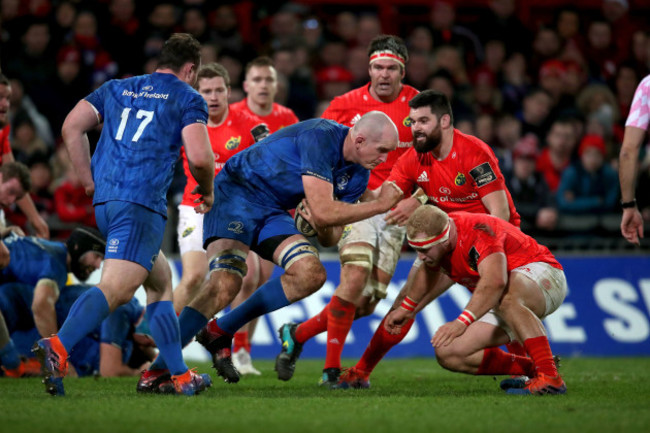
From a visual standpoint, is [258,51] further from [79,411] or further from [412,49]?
[79,411]

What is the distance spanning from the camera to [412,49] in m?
16.8

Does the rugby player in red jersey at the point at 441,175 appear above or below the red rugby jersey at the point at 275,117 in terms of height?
below

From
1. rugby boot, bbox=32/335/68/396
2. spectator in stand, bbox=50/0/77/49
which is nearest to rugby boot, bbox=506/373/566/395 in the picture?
rugby boot, bbox=32/335/68/396

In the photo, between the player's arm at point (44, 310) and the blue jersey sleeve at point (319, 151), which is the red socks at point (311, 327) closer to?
the blue jersey sleeve at point (319, 151)

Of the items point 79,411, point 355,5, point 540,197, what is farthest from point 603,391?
point 355,5

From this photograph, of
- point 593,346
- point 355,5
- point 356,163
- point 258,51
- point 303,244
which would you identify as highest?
point 355,5

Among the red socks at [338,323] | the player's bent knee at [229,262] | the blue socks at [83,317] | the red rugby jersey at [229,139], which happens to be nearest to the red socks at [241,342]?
the red rugby jersey at [229,139]

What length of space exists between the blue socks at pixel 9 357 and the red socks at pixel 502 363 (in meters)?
4.36

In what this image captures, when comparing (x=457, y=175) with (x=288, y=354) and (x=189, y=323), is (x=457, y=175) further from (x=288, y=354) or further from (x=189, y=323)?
(x=189, y=323)

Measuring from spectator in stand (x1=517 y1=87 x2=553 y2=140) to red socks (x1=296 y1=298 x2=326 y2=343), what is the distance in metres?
8.92

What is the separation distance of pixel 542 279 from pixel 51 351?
3.69 m

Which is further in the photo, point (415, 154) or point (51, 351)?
point (415, 154)

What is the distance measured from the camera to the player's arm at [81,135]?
6746 millimetres

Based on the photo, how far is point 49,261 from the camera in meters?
9.01
